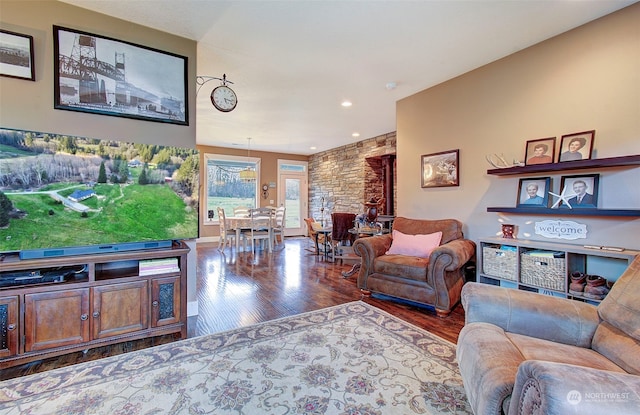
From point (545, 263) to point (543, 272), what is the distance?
3.2 inches

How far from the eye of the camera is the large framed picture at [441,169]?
3508 millimetres

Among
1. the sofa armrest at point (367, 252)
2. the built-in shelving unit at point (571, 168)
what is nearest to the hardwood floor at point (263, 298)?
the sofa armrest at point (367, 252)

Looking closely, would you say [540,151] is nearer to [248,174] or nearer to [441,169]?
[441,169]

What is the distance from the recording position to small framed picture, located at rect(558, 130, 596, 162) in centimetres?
243

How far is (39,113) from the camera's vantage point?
2.15 meters

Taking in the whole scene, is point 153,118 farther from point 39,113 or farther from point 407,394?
point 407,394

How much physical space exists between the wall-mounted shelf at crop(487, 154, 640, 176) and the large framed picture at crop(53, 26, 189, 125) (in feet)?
10.6

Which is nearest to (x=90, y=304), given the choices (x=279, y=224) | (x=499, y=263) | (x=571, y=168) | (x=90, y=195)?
(x=90, y=195)

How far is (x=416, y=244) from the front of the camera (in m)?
3.31

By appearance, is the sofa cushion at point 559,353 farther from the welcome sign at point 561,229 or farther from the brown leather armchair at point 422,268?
the welcome sign at point 561,229

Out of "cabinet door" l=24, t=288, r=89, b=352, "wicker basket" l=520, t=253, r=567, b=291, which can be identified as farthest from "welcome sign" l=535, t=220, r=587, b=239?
"cabinet door" l=24, t=288, r=89, b=352

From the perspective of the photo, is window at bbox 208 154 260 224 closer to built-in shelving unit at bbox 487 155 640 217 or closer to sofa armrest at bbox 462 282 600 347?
built-in shelving unit at bbox 487 155 640 217

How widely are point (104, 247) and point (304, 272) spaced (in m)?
2.79

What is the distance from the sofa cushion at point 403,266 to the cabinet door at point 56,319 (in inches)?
104
